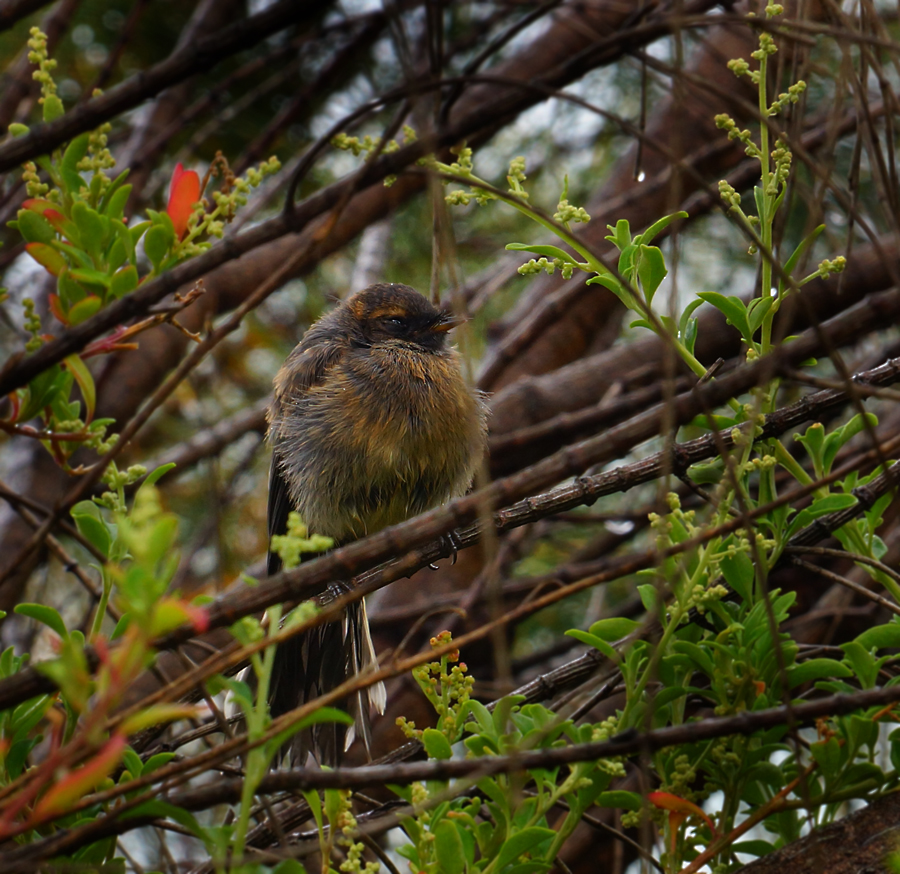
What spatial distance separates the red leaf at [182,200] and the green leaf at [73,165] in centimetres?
21

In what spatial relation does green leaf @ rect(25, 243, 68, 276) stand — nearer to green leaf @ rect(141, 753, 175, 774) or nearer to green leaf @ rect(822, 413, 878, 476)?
green leaf @ rect(141, 753, 175, 774)

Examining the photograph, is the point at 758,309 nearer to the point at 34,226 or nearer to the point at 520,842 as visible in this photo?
the point at 520,842

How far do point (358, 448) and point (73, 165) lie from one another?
1.69 m

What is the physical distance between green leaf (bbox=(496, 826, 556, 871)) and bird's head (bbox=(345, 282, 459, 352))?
2567 mm

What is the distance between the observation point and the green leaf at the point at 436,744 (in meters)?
1.88

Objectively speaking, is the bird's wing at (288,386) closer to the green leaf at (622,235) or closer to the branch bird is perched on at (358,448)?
the branch bird is perched on at (358,448)

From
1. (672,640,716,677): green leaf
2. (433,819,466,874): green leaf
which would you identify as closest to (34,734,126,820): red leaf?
(433,819,466,874): green leaf

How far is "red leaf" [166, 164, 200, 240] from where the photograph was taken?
215 cm

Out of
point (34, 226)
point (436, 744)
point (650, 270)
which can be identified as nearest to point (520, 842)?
point (436, 744)

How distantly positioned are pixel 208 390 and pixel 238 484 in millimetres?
805

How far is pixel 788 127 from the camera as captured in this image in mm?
2811

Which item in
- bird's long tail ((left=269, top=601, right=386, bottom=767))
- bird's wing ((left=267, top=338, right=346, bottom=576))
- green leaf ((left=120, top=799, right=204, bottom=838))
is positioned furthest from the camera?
bird's wing ((left=267, top=338, right=346, bottom=576))

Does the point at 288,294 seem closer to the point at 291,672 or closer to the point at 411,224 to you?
the point at 411,224

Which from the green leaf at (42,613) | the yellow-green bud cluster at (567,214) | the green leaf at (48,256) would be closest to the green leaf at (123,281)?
the green leaf at (48,256)
